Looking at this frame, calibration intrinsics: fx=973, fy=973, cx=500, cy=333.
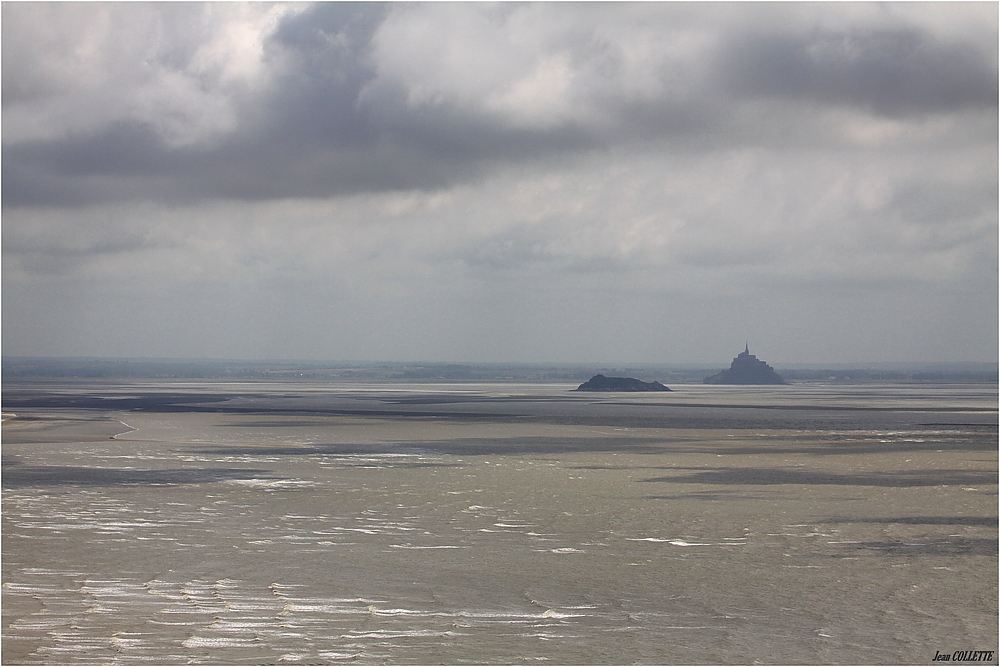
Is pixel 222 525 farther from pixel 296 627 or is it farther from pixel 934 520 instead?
pixel 934 520

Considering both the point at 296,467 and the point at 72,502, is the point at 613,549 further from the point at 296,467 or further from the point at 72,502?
the point at 296,467

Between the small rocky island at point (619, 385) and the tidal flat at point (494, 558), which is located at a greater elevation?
the tidal flat at point (494, 558)

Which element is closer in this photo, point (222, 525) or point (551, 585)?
point (551, 585)

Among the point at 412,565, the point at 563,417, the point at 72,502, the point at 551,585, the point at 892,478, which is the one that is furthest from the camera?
the point at 563,417

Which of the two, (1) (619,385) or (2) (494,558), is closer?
(2) (494,558)

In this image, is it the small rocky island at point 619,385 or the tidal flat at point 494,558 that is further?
the small rocky island at point 619,385

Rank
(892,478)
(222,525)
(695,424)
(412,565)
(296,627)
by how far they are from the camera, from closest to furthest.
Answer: (296,627)
(412,565)
(222,525)
(892,478)
(695,424)

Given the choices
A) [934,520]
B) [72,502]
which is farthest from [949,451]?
[72,502]

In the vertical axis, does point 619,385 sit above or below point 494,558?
below
